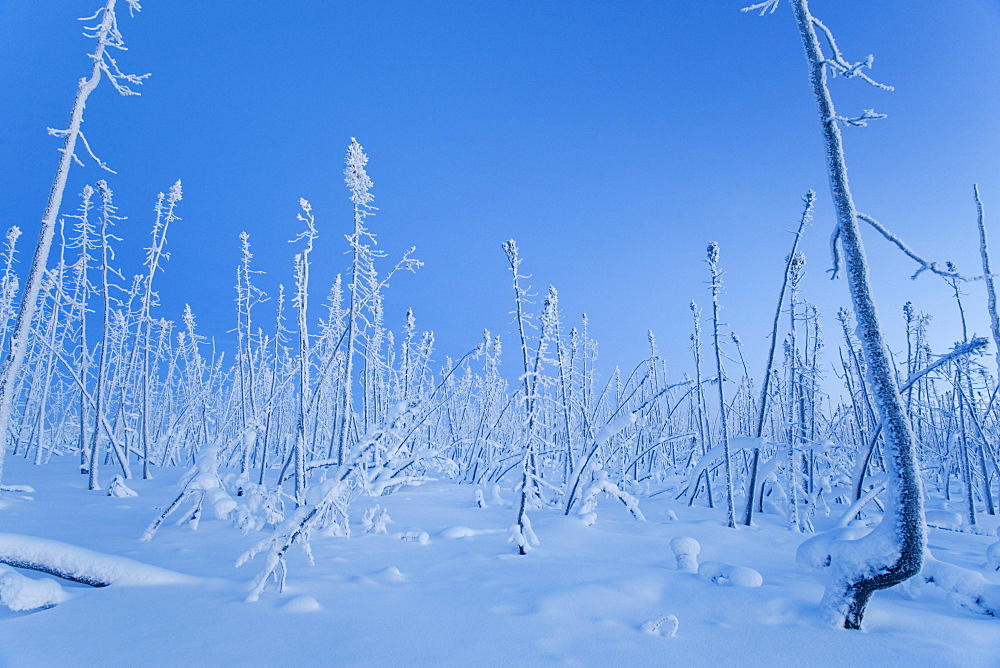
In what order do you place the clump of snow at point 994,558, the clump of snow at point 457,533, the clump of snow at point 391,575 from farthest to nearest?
the clump of snow at point 457,533
the clump of snow at point 994,558
the clump of snow at point 391,575

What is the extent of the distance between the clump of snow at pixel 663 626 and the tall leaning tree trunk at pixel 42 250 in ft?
20.7

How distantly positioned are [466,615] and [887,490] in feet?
9.92

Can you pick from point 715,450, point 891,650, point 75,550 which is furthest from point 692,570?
point 75,550

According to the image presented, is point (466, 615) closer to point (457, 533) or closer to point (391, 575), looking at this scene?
point (391, 575)

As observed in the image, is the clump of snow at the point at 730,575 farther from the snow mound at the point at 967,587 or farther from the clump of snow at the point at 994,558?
the clump of snow at the point at 994,558

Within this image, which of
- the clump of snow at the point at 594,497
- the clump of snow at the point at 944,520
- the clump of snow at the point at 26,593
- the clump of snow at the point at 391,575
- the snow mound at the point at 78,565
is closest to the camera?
the clump of snow at the point at 26,593

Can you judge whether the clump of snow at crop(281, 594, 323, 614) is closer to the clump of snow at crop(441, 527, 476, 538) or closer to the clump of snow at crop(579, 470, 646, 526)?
the clump of snow at crop(441, 527, 476, 538)

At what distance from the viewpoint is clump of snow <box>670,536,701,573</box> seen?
4.48m

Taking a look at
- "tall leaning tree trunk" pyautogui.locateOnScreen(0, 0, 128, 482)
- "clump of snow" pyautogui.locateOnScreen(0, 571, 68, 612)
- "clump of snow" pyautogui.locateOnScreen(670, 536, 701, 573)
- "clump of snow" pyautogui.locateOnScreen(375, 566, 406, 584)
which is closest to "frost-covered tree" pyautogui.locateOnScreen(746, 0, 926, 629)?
"clump of snow" pyautogui.locateOnScreen(670, 536, 701, 573)

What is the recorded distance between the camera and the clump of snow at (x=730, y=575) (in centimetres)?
388

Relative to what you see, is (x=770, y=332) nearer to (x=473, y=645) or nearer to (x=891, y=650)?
(x=891, y=650)

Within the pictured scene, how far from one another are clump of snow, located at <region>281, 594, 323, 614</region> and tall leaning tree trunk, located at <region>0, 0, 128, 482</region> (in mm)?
3727

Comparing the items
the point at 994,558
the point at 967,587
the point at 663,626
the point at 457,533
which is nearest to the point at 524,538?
the point at 457,533

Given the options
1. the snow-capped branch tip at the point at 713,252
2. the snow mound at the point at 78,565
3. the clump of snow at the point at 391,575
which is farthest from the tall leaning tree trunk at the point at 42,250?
the snow-capped branch tip at the point at 713,252
